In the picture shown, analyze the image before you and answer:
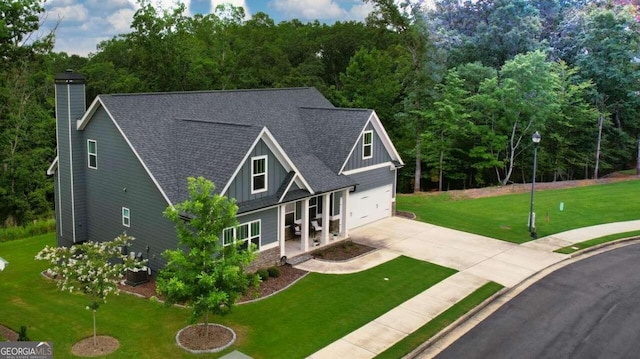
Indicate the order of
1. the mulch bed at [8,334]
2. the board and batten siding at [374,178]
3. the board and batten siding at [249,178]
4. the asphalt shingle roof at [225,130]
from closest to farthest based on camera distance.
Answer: the mulch bed at [8,334] → the board and batten siding at [249,178] → the asphalt shingle roof at [225,130] → the board and batten siding at [374,178]

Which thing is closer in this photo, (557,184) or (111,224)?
(111,224)

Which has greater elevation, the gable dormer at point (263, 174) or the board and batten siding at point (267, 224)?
the gable dormer at point (263, 174)

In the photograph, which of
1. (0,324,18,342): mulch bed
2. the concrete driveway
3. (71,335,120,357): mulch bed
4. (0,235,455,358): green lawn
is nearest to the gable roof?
the concrete driveway

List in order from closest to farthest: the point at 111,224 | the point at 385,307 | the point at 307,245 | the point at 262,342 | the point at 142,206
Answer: the point at 262,342, the point at 385,307, the point at 142,206, the point at 111,224, the point at 307,245

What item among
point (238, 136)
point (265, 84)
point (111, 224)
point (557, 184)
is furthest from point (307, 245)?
point (265, 84)

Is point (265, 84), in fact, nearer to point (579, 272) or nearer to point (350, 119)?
point (350, 119)

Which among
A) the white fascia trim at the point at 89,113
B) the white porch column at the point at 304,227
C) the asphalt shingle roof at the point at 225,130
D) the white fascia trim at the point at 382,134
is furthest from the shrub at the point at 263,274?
the white fascia trim at the point at 382,134

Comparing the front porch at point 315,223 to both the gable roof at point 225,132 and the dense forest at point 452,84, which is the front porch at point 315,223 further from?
the dense forest at point 452,84

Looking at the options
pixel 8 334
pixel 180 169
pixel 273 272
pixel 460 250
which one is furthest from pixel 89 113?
pixel 460 250
